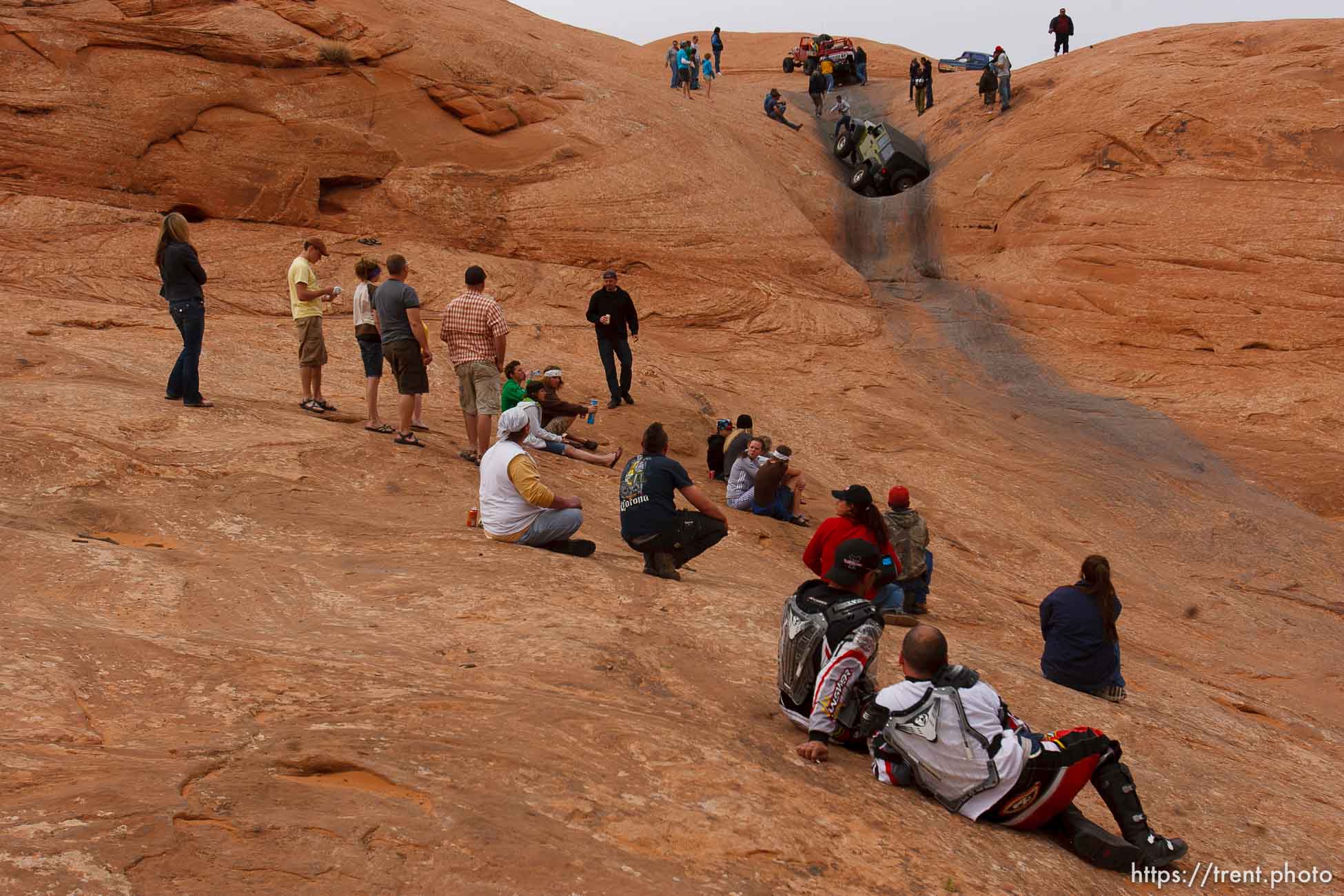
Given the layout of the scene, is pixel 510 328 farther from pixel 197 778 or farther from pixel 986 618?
pixel 197 778

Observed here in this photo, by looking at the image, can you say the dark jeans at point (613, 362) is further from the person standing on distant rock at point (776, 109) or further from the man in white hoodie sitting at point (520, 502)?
the person standing on distant rock at point (776, 109)

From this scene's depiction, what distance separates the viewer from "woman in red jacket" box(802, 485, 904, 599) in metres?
7.29

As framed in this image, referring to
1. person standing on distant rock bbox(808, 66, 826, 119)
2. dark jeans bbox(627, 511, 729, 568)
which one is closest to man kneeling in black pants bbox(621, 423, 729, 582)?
dark jeans bbox(627, 511, 729, 568)

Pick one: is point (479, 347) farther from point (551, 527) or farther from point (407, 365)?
point (551, 527)

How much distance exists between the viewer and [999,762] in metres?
4.72

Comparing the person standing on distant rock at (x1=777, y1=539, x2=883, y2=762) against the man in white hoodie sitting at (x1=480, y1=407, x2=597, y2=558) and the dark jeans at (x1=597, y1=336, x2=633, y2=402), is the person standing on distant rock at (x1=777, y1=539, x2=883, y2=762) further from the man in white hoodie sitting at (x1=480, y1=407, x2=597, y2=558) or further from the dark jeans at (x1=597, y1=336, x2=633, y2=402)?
the dark jeans at (x1=597, y1=336, x2=633, y2=402)

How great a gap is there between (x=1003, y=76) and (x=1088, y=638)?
19.8m

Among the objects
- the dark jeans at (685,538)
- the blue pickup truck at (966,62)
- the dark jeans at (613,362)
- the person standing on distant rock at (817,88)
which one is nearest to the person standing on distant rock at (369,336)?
the dark jeans at (613,362)

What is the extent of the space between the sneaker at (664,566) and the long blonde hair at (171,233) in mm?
5438

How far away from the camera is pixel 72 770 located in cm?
387

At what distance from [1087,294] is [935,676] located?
52.7ft

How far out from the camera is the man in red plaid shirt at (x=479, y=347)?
393 inches

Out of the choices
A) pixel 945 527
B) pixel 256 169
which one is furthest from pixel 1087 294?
pixel 256 169

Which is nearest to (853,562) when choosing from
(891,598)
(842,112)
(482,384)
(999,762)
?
(999,762)
